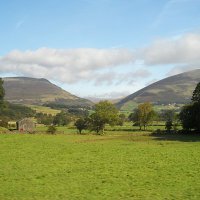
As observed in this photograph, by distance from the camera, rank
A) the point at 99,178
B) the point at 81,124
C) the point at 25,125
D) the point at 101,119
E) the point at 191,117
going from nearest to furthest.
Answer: the point at 99,178 → the point at 191,117 → the point at 25,125 → the point at 101,119 → the point at 81,124

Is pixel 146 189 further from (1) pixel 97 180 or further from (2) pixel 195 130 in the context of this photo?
(2) pixel 195 130

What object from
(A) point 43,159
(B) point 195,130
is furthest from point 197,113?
(A) point 43,159

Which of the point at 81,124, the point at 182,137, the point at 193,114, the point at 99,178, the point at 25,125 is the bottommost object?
the point at 99,178

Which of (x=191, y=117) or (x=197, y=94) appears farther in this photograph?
(x=191, y=117)

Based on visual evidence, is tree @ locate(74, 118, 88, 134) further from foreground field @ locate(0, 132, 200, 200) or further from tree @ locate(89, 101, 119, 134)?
foreground field @ locate(0, 132, 200, 200)

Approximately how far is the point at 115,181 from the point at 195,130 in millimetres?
78463

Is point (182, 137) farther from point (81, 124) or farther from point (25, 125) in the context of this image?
point (25, 125)

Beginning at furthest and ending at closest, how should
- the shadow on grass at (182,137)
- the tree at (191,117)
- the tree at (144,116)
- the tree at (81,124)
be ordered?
1. the tree at (144,116)
2. the tree at (81,124)
3. the tree at (191,117)
4. the shadow on grass at (182,137)

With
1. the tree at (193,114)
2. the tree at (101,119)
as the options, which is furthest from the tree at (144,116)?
the tree at (193,114)

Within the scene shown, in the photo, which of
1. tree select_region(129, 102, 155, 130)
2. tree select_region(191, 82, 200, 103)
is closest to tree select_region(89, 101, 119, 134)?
tree select_region(129, 102, 155, 130)

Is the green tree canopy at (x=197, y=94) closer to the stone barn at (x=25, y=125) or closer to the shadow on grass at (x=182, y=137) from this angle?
the shadow on grass at (x=182, y=137)

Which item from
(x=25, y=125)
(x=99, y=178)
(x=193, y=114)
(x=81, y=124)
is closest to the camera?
(x=99, y=178)

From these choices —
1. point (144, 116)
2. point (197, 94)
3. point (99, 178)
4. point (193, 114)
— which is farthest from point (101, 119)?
point (99, 178)

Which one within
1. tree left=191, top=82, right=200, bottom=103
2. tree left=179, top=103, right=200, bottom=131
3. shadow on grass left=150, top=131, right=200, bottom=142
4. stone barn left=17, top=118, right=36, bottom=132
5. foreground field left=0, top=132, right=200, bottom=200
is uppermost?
tree left=191, top=82, right=200, bottom=103
